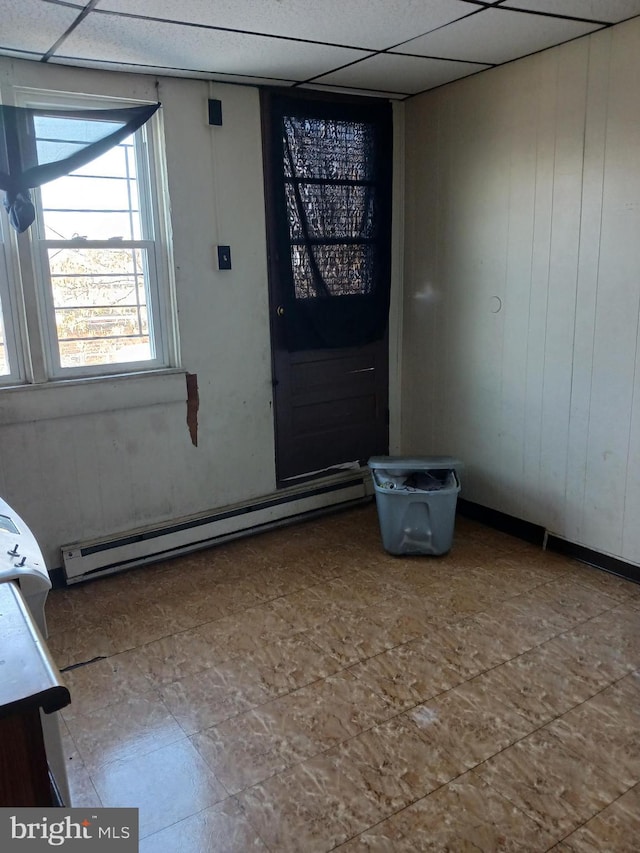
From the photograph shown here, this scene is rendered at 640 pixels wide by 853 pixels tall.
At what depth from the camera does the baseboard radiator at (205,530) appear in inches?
134

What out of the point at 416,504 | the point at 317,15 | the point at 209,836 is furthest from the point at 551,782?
the point at 317,15

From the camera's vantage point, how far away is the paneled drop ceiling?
2.44 metres

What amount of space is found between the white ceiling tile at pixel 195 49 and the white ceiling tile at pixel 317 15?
13 centimetres

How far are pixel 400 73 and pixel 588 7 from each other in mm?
1095

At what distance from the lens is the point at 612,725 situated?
2.25 m

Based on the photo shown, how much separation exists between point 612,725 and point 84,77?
11.5 ft

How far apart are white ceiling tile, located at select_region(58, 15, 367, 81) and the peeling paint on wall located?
5.04 feet

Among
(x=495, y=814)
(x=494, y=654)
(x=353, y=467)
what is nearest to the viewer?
(x=495, y=814)

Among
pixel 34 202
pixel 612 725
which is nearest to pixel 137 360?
pixel 34 202

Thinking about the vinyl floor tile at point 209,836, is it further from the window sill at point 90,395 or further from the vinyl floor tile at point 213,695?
the window sill at point 90,395

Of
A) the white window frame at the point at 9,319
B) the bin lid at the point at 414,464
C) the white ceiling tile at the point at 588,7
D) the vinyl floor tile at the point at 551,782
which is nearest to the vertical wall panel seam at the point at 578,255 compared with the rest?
the white ceiling tile at the point at 588,7

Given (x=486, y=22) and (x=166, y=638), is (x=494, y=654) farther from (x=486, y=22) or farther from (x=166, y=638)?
(x=486, y=22)

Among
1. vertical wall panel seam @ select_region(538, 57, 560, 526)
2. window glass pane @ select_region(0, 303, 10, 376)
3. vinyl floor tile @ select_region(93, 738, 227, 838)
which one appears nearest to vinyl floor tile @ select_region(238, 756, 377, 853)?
vinyl floor tile @ select_region(93, 738, 227, 838)

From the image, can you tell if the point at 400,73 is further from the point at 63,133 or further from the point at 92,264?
the point at 92,264
